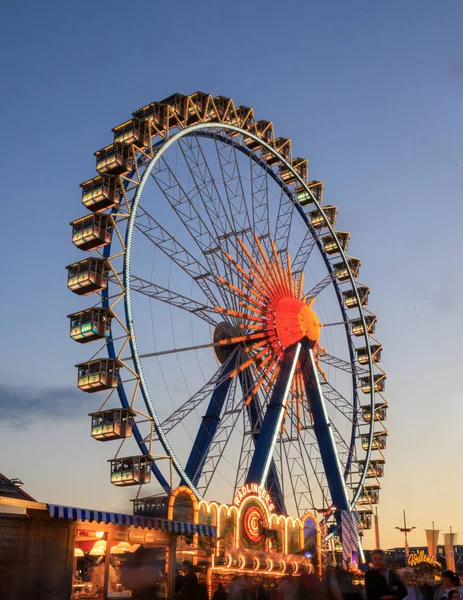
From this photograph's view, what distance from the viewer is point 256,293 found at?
94.0 ft

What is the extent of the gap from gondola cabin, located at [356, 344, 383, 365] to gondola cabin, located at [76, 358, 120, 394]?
18.1m

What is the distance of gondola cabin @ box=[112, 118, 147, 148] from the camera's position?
984 inches

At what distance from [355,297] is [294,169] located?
24.6 ft

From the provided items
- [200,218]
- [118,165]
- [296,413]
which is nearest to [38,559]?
[118,165]

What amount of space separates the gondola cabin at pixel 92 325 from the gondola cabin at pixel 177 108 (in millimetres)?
7857

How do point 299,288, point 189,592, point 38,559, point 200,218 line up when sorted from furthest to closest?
point 299,288 → point 200,218 → point 38,559 → point 189,592

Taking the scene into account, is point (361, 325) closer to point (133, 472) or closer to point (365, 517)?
point (365, 517)

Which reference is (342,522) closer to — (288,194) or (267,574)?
(267,574)

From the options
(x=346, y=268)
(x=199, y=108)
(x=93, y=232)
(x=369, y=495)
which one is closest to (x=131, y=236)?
(x=93, y=232)

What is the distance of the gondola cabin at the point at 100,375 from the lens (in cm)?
2197

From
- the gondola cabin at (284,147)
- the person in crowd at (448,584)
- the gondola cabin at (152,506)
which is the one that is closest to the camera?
the person in crowd at (448,584)

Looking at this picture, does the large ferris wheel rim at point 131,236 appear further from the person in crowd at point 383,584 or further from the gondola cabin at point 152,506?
the person in crowd at point 383,584

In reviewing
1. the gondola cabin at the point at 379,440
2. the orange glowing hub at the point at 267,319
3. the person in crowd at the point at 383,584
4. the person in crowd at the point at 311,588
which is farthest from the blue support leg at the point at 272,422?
the person in crowd at the point at 383,584

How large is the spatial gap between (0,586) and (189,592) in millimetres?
3358
